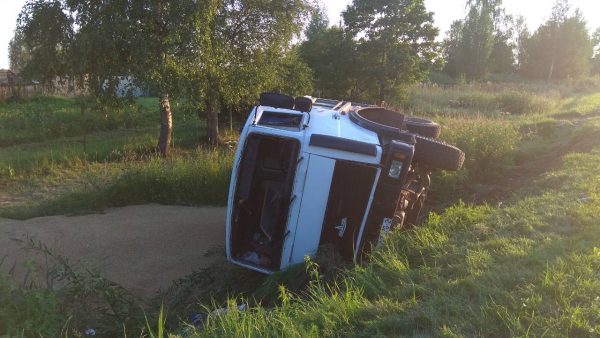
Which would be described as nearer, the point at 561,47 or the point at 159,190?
the point at 159,190

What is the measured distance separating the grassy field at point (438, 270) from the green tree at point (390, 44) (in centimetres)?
1214

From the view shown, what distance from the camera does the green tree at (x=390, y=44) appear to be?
75.6 ft

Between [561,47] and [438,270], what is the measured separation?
5236 cm

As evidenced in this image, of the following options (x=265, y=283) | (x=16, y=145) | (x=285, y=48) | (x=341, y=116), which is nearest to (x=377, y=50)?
(x=285, y=48)

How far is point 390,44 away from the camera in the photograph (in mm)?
23406

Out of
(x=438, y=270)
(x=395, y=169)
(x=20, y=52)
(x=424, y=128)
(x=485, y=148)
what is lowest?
(x=20, y=52)

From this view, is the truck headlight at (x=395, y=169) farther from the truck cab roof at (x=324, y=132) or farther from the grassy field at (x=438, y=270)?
the grassy field at (x=438, y=270)

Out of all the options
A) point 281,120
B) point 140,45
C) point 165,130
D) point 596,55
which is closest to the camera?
point 281,120

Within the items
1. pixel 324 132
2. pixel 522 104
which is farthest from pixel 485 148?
pixel 522 104

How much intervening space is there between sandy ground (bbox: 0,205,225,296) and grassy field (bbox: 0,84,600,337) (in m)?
0.71

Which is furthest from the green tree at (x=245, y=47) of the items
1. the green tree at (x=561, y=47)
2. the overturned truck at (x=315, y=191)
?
the green tree at (x=561, y=47)

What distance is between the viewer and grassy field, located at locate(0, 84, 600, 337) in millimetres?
3596

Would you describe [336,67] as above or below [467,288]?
above

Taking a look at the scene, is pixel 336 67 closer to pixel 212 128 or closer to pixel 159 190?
pixel 212 128
